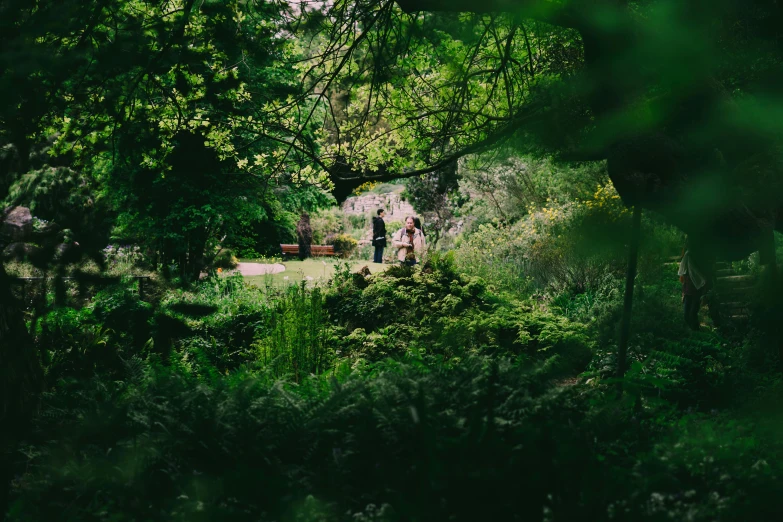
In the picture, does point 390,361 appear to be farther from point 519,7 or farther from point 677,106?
point 677,106

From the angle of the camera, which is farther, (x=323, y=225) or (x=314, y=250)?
(x=323, y=225)

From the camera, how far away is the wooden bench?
20.9m

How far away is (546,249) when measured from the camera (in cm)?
1059

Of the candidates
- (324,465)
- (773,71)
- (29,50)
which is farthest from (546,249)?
(29,50)

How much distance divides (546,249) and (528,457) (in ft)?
28.8

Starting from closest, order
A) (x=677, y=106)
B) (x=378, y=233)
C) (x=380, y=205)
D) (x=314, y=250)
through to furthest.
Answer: (x=677, y=106), (x=378, y=233), (x=314, y=250), (x=380, y=205)

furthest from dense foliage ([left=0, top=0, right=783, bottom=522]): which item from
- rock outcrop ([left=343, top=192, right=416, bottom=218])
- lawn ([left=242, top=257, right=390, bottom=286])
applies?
rock outcrop ([left=343, top=192, right=416, bottom=218])

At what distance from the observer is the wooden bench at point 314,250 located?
2089 centimetres

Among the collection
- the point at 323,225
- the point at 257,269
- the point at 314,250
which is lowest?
the point at 257,269

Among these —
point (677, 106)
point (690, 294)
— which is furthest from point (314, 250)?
point (677, 106)

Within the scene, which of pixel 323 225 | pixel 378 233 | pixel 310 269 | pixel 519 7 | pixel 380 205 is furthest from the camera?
pixel 380 205

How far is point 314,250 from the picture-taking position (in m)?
21.9

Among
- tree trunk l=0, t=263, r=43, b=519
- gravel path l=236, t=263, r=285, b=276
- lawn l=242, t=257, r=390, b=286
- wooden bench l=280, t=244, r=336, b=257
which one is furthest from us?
wooden bench l=280, t=244, r=336, b=257

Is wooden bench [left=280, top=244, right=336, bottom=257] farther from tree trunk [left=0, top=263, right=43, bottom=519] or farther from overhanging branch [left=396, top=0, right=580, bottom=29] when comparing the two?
overhanging branch [left=396, top=0, right=580, bottom=29]
